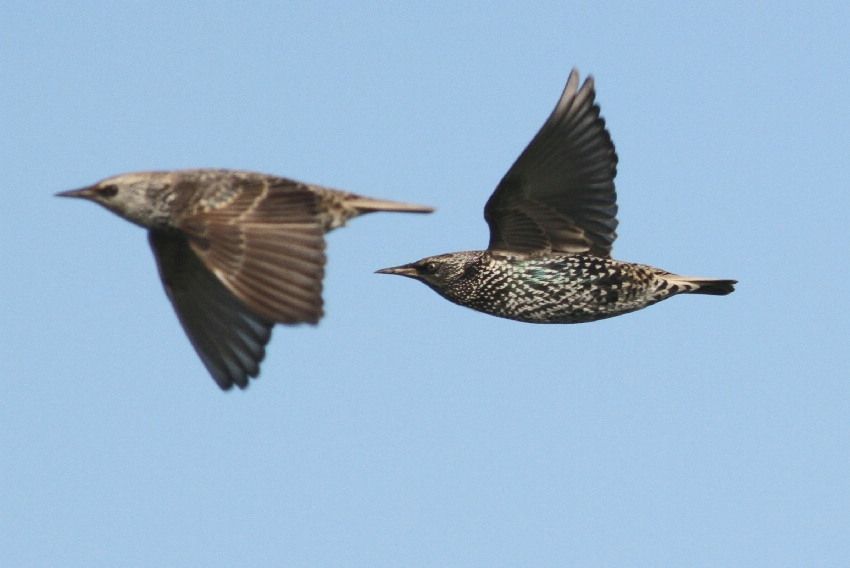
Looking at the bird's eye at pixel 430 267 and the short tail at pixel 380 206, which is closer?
the short tail at pixel 380 206

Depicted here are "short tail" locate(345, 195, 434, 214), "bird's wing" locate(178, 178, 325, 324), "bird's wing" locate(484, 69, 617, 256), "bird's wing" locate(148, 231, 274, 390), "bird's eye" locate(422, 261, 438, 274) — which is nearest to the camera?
"bird's wing" locate(178, 178, 325, 324)

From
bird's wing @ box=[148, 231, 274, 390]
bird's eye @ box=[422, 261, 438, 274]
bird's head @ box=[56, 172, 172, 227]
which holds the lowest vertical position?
bird's wing @ box=[148, 231, 274, 390]

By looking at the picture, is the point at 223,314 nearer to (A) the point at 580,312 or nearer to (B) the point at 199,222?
(B) the point at 199,222

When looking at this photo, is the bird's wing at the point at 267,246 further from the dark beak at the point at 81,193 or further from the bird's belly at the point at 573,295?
the bird's belly at the point at 573,295

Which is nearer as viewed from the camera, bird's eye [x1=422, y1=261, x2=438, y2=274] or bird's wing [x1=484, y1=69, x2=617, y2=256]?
bird's wing [x1=484, y1=69, x2=617, y2=256]

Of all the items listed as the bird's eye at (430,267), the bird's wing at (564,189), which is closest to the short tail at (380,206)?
the bird's wing at (564,189)

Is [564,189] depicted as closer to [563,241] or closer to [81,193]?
[563,241]

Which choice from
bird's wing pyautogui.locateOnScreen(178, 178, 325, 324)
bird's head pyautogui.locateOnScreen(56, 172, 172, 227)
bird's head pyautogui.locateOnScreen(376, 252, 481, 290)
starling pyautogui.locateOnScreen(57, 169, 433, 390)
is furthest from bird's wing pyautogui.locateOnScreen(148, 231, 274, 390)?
bird's head pyautogui.locateOnScreen(376, 252, 481, 290)

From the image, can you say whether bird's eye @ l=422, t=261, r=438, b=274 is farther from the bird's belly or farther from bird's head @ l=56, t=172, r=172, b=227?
bird's head @ l=56, t=172, r=172, b=227
